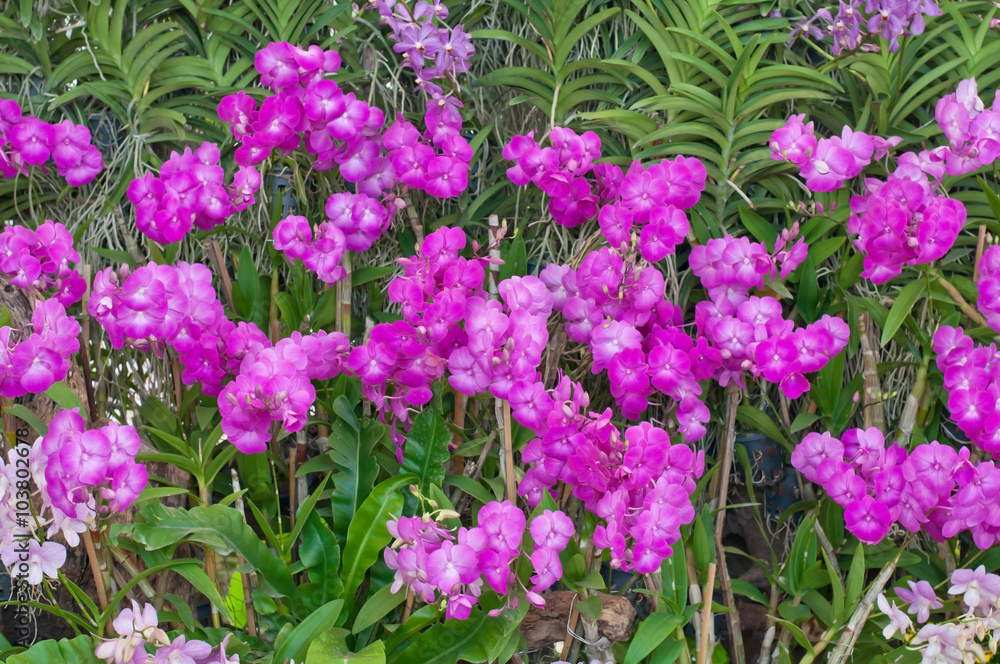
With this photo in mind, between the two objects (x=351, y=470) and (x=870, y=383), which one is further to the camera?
(x=870, y=383)

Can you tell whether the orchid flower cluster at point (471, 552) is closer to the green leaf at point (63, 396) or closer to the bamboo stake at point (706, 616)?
the bamboo stake at point (706, 616)

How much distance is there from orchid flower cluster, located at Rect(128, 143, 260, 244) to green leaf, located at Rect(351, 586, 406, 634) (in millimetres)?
764

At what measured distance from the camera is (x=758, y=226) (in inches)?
71.3

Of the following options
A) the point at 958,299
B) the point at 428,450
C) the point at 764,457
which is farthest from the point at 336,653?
the point at 958,299

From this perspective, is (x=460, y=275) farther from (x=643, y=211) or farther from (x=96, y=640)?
(x=96, y=640)

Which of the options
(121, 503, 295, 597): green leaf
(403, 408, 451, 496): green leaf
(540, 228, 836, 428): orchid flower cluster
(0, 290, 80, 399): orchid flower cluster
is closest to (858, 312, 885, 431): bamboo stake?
(540, 228, 836, 428): orchid flower cluster

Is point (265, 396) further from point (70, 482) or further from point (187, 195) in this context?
point (187, 195)

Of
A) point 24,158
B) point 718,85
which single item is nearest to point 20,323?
point 24,158

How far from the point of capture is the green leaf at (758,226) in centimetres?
180

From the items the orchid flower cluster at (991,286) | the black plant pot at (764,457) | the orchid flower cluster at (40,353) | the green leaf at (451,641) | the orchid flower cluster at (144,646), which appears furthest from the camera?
the black plant pot at (764,457)

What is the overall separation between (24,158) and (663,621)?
1.55m

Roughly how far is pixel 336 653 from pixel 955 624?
100cm

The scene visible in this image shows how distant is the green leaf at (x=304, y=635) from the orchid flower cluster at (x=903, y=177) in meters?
1.10

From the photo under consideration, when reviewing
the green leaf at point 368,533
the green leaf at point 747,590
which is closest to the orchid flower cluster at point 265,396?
the green leaf at point 368,533
